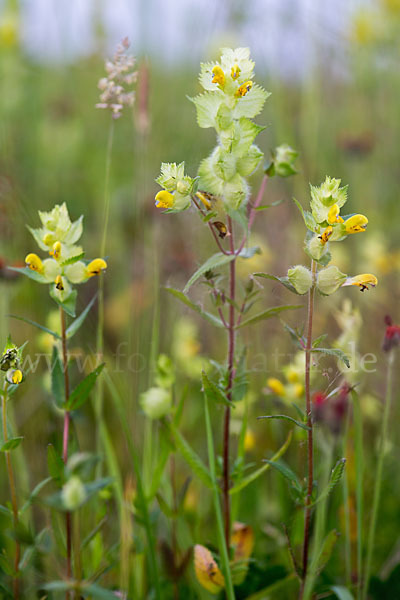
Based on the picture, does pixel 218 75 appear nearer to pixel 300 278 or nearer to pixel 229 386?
pixel 300 278

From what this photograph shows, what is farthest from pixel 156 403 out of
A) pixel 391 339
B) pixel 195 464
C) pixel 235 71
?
pixel 235 71

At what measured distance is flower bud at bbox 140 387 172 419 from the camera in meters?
0.78

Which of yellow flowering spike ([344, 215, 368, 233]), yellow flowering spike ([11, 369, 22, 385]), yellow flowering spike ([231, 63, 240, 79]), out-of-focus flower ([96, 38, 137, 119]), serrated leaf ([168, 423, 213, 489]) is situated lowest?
serrated leaf ([168, 423, 213, 489])

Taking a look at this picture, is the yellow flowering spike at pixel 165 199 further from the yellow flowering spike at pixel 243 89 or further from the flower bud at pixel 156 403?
the flower bud at pixel 156 403

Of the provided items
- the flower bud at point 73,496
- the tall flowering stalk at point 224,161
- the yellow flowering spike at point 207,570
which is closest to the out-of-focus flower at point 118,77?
the tall flowering stalk at point 224,161

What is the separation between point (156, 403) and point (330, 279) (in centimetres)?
32

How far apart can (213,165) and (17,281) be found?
0.62m

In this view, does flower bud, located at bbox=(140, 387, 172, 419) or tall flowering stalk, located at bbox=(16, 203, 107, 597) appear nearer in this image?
tall flowering stalk, located at bbox=(16, 203, 107, 597)

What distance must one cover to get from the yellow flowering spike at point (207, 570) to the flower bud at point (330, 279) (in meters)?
0.38

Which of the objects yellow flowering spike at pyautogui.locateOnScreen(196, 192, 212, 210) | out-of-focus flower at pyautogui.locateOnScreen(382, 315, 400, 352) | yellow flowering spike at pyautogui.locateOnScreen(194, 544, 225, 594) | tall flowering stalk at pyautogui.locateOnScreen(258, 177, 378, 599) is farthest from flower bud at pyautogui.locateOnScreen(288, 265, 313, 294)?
yellow flowering spike at pyautogui.locateOnScreen(194, 544, 225, 594)

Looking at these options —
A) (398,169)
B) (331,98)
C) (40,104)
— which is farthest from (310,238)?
(331,98)

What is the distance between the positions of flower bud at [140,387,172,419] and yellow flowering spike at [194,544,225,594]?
18cm

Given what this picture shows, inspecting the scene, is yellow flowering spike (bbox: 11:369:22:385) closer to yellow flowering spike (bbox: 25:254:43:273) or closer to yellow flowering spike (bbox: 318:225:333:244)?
yellow flowering spike (bbox: 25:254:43:273)

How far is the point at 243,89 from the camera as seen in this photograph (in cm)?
61
